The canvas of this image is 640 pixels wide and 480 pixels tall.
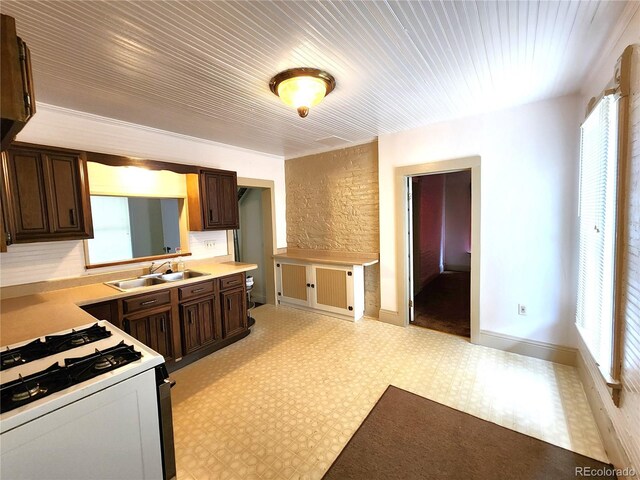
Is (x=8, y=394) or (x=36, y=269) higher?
(x=36, y=269)

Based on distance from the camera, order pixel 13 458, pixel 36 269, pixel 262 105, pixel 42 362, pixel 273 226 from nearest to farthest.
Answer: pixel 13 458, pixel 42 362, pixel 36 269, pixel 262 105, pixel 273 226

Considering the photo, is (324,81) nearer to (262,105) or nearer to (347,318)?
(262,105)

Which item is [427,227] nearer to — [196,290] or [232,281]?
[232,281]

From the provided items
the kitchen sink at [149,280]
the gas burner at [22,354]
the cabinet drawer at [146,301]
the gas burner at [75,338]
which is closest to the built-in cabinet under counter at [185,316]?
the cabinet drawer at [146,301]

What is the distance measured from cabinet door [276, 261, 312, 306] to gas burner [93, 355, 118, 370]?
3124mm

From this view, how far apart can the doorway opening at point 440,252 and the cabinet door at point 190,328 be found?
8.71ft

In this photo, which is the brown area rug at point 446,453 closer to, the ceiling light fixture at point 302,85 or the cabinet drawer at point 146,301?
the cabinet drawer at point 146,301

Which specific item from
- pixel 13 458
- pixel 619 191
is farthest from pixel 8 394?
pixel 619 191

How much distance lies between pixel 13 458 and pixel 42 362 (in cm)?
45

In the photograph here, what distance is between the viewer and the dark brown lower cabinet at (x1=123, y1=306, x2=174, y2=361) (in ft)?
8.09

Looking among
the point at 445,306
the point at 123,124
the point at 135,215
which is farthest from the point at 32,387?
the point at 445,306

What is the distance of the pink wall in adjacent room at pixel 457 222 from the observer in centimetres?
705

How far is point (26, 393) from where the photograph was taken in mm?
992

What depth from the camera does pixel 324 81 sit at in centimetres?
209
